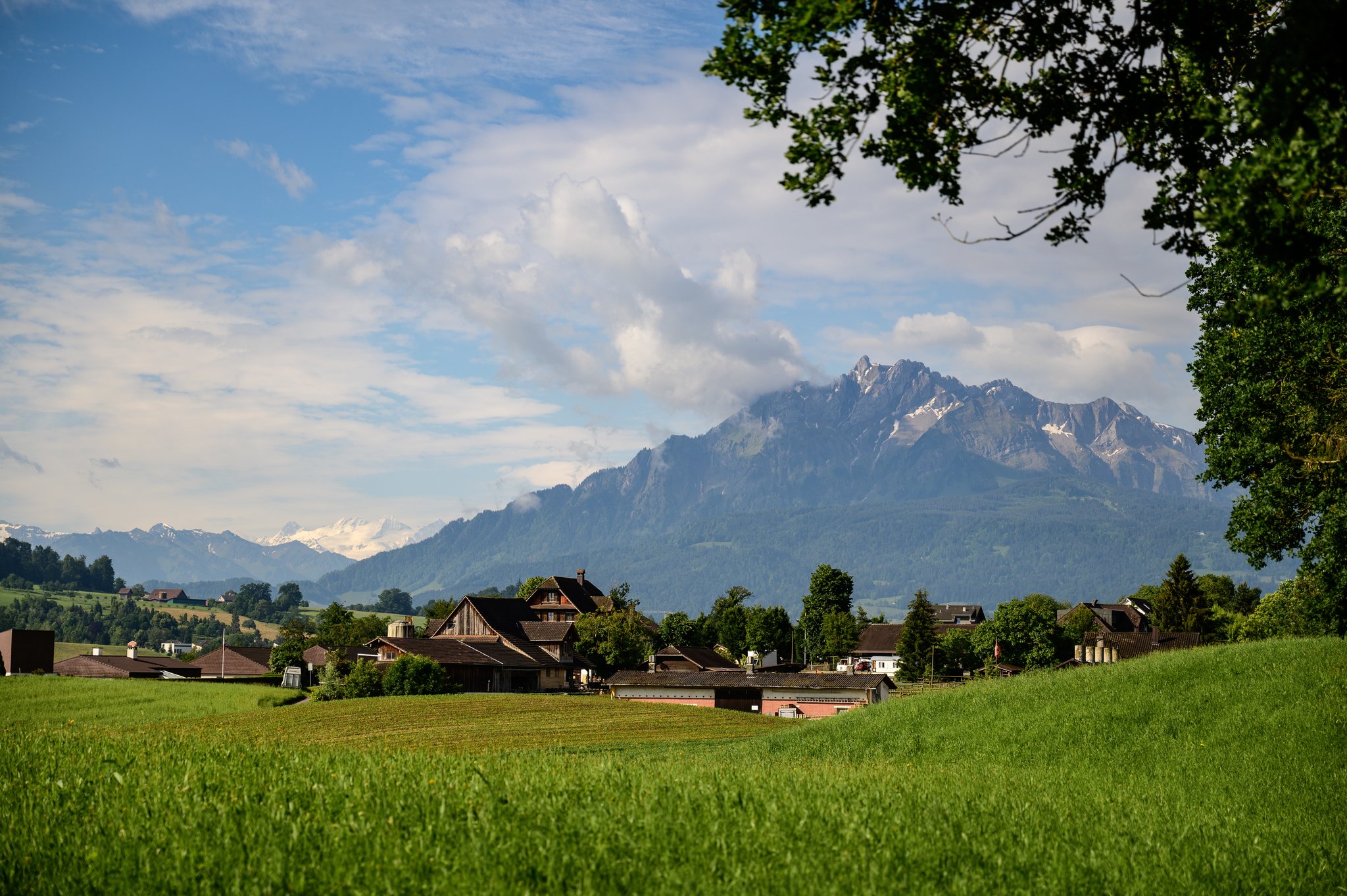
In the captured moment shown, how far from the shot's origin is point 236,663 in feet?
481

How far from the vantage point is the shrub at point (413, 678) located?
83.6 m

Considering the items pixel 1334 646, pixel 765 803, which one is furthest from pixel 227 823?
pixel 1334 646

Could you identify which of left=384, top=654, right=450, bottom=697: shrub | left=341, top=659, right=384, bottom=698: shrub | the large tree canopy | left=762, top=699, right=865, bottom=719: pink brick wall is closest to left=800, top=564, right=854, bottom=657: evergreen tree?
left=762, top=699, right=865, bottom=719: pink brick wall

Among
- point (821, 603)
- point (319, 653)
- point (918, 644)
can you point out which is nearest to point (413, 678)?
point (319, 653)

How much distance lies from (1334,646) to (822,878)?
35.7 meters

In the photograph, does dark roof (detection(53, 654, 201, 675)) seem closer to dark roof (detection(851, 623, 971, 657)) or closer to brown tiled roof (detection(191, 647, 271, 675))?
brown tiled roof (detection(191, 647, 271, 675))

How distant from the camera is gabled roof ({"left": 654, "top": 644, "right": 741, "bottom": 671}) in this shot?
117 meters

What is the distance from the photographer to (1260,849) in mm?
16141

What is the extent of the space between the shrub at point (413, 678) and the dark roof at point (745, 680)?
15.5 meters

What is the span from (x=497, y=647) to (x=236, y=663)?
57.8 metres

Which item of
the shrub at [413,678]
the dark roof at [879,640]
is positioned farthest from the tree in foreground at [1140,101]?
the dark roof at [879,640]

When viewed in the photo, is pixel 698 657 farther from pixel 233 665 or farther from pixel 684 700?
pixel 233 665

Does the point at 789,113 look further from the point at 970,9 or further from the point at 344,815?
the point at 344,815

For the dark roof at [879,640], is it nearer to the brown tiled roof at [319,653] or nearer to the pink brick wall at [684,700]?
the brown tiled roof at [319,653]
